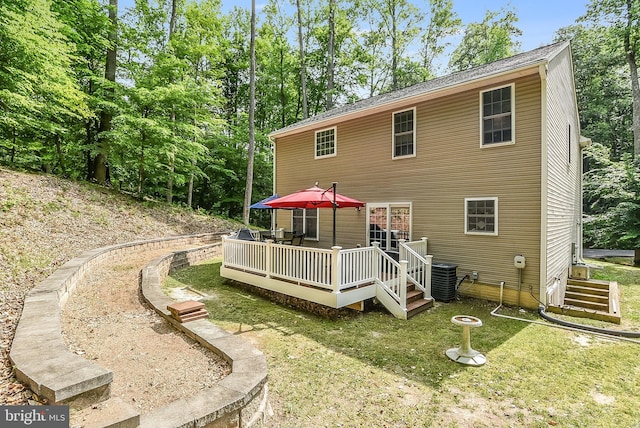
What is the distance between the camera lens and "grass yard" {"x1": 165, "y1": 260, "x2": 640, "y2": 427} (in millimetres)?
3391

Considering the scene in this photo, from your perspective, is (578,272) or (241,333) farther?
(578,272)

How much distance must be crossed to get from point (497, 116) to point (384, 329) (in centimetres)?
584

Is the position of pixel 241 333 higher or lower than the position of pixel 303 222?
lower

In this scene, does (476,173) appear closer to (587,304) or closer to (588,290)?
(587,304)

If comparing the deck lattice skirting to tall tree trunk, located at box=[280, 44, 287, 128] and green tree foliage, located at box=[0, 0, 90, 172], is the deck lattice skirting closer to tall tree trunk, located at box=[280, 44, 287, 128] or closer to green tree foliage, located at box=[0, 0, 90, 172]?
green tree foliage, located at box=[0, 0, 90, 172]

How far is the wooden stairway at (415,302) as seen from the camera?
265 inches

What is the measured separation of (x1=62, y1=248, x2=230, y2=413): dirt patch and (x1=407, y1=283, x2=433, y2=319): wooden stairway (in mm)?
4443

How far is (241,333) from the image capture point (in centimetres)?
540

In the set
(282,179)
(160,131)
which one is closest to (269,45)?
(160,131)

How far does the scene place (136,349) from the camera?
3.94 m

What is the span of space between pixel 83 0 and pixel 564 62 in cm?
1893

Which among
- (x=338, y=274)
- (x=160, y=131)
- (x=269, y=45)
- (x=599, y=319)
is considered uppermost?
(x=269, y=45)

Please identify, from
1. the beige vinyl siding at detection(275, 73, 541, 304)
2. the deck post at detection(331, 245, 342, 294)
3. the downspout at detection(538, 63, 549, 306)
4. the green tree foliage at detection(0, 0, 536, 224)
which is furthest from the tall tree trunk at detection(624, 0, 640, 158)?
the deck post at detection(331, 245, 342, 294)

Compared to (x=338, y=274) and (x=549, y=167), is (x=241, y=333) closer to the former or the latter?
(x=338, y=274)
